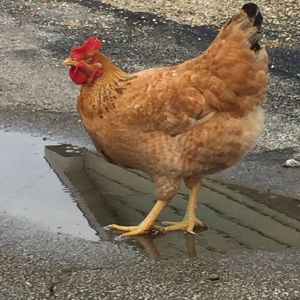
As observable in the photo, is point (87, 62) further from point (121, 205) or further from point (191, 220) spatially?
point (191, 220)

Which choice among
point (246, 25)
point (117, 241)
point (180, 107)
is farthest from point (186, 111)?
point (117, 241)

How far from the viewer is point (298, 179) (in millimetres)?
6566

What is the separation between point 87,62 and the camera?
5582mm

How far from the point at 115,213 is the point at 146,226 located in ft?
1.36

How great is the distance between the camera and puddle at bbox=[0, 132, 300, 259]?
18.1 ft

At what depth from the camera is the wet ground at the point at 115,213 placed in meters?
4.80

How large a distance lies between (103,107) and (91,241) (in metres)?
0.91

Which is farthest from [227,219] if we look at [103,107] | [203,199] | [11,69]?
[11,69]

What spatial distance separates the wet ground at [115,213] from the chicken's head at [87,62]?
3.36ft

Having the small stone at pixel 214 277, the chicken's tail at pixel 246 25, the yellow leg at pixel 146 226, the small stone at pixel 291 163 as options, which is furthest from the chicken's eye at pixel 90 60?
the small stone at pixel 291 163

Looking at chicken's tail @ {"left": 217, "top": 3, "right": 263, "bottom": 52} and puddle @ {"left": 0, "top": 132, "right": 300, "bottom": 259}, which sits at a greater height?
chicken's tail @ {"left": 217, "top": 3, "right": 263, "bottom": 52}

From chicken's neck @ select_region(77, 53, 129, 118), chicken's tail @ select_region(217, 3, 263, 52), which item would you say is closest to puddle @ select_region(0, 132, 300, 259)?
chicken's neck @ select_region(77, 53, 129, 118)

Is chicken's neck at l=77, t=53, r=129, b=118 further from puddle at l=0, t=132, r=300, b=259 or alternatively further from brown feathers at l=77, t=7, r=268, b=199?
puddle at l=0, t=132, r=300, b=259

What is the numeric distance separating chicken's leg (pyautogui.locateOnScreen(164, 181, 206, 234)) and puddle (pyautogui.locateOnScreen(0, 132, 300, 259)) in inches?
3.0
